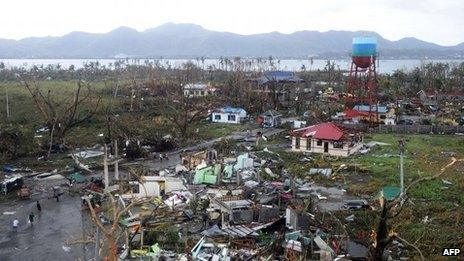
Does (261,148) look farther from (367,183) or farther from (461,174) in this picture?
(461,174)

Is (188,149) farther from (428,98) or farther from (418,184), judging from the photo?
(428,98)

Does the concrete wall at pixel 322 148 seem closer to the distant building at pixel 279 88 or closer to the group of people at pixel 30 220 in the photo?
the group of people at pixel 30 220

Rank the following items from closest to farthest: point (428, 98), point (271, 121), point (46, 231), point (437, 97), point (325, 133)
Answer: point (46, 231), point (325, 133), point (271, 121), point (437, 97), point (428, 98)

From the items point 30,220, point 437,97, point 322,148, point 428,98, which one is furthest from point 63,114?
point 437,97

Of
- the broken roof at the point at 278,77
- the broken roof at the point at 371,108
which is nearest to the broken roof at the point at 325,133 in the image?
the broken roof at the point at 371,108

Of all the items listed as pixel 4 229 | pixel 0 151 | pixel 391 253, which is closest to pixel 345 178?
pixel 391 253
